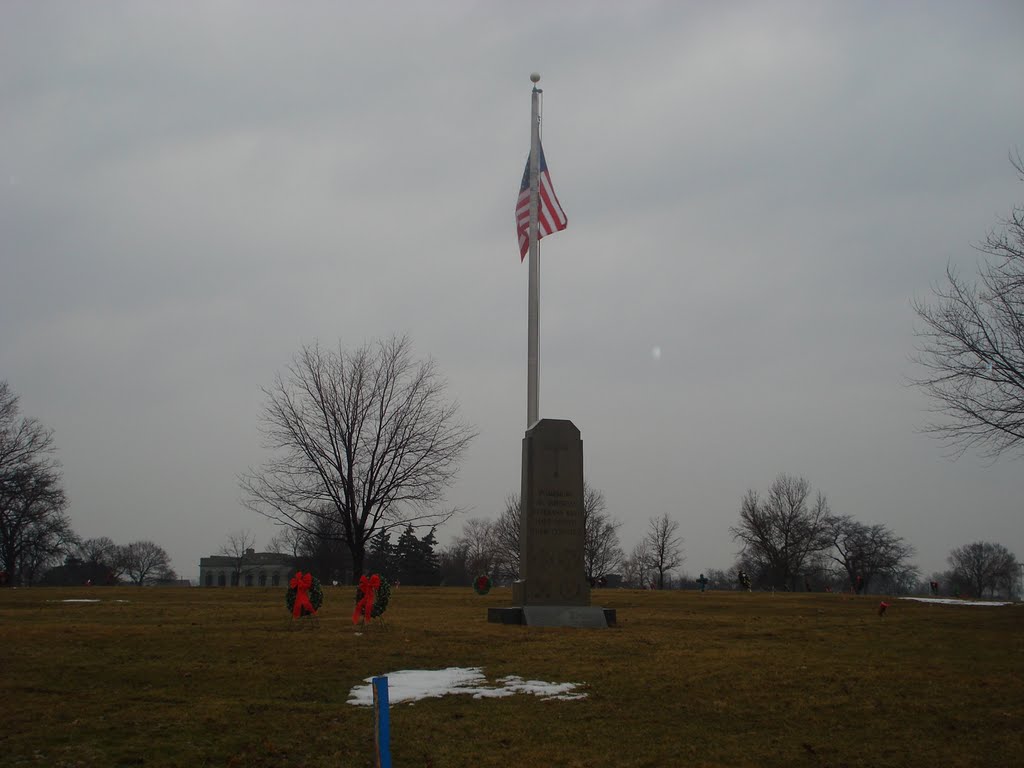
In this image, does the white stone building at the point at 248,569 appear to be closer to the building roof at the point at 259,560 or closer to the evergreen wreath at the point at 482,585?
the building roof at the point at 259,560

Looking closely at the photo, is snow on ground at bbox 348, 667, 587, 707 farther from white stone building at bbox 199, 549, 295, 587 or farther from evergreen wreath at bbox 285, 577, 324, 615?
white stone building at bbox 199, 549, 295, 587

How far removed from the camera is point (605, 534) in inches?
2817

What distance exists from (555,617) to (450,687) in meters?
6.41

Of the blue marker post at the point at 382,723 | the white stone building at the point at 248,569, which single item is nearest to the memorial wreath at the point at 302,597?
the blue marker post at the point at 382,723

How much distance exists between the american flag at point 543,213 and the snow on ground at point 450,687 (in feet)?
37.8

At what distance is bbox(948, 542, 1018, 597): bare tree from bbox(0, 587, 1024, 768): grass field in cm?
9444

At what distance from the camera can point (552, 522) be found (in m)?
16.1

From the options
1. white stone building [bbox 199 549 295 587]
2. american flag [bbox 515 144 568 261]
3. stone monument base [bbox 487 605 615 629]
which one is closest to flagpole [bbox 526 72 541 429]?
american flag [bbox 515 144 568 261]

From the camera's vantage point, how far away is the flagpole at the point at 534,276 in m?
17.7

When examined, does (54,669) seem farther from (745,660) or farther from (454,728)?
(745,660)

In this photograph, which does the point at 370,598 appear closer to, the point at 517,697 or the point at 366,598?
the point at 366,598

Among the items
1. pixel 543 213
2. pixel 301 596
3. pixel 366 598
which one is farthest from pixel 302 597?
pixel 543 213

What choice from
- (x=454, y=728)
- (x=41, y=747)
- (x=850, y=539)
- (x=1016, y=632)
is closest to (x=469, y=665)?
(x=454, y=728)

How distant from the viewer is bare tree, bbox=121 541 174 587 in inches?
4550
